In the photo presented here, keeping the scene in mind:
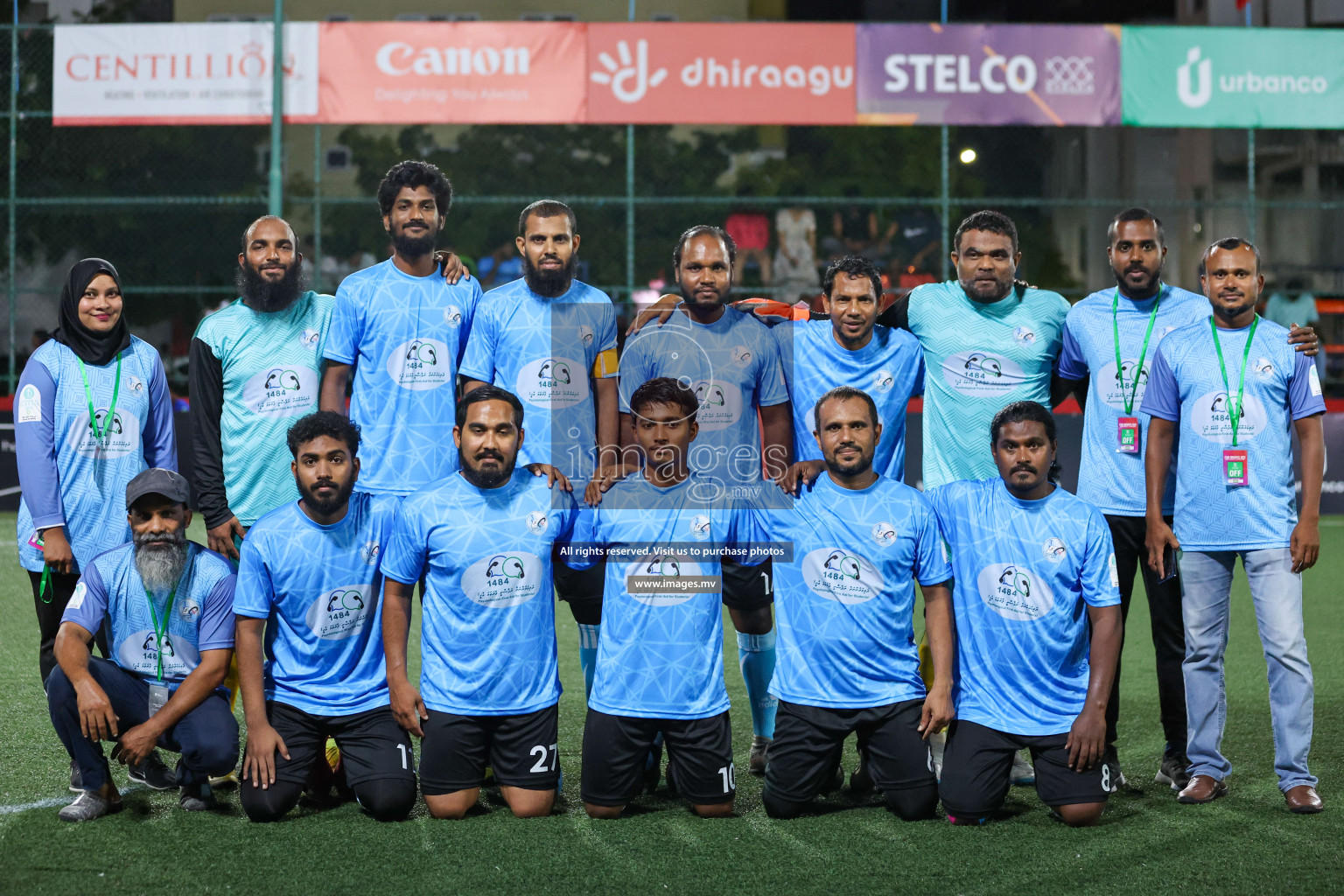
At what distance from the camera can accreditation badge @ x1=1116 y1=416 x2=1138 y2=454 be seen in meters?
4.88

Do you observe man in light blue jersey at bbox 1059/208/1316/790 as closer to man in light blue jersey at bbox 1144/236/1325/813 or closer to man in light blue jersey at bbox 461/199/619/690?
man in light blue jersey at bbox 1144/236/1325/813

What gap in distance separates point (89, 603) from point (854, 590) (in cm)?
265

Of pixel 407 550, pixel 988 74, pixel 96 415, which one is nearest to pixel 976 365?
pixel 407 550

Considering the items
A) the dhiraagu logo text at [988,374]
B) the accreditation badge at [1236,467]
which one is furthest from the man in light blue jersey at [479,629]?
the accreditation badge at [1236,467]

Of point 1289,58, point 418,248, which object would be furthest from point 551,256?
point 1289,58

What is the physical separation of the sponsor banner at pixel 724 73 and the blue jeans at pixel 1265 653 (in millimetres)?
10624

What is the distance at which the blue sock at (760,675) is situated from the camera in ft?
16.6

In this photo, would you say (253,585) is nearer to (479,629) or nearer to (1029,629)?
(479,629)

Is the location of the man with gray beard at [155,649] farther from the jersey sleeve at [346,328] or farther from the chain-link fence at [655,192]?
the chain-link fence at [655,192]

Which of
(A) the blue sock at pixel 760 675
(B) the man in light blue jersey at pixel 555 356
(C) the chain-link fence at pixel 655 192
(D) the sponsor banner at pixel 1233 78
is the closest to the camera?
(B) the man in light blue jersey at pixel 555 356

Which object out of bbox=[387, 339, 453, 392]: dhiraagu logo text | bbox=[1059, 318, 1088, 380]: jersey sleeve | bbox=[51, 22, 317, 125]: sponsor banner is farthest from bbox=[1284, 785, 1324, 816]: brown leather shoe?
bbox=[51, 22, 317, 125]: sponsor banner

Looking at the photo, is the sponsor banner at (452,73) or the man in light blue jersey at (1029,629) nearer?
the man in light blue jersey at (1029,629)

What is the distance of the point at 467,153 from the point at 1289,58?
1462 cm

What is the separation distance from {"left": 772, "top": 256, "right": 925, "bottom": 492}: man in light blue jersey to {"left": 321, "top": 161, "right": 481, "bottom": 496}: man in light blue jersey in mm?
1316
